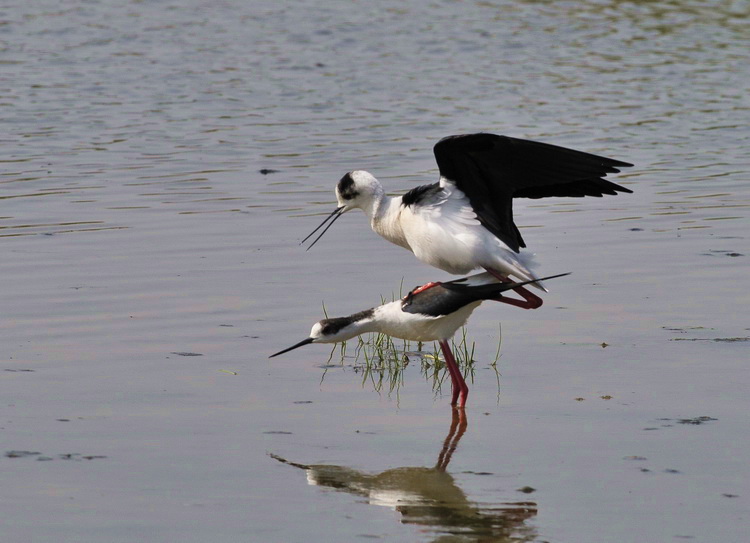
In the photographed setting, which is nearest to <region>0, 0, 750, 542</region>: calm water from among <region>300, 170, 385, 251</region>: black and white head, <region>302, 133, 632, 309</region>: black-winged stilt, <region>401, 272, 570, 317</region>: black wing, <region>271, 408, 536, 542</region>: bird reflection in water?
<region>271, 408, 536, 542</region>: bird reflection in water

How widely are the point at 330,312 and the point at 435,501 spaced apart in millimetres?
2710

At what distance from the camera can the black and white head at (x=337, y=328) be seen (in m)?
6.75

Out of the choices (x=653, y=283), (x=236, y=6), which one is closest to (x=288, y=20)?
(x=236, y=6)

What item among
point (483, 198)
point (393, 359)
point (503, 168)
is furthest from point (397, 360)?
point (503, 168)

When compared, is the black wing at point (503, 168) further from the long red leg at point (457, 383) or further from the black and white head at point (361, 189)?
the long red leg at point (457, 383)

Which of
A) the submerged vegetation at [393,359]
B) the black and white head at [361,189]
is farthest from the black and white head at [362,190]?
the submerged vegetation at [393,359]

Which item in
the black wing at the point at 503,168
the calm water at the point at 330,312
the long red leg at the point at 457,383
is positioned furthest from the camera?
the black wing at the point at 503,168

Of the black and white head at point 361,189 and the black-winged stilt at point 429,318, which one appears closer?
the black-winged stilt at point 429,318

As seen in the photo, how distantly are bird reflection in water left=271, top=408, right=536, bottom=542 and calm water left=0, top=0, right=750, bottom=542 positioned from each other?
0.04 feet

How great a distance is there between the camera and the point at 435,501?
5.40m

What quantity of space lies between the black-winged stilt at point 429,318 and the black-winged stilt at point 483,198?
0.17 meters

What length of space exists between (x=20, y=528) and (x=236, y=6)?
63.6ft

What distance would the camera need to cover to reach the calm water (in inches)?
209

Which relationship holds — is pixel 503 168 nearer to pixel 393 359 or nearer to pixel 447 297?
pixel 447 297
